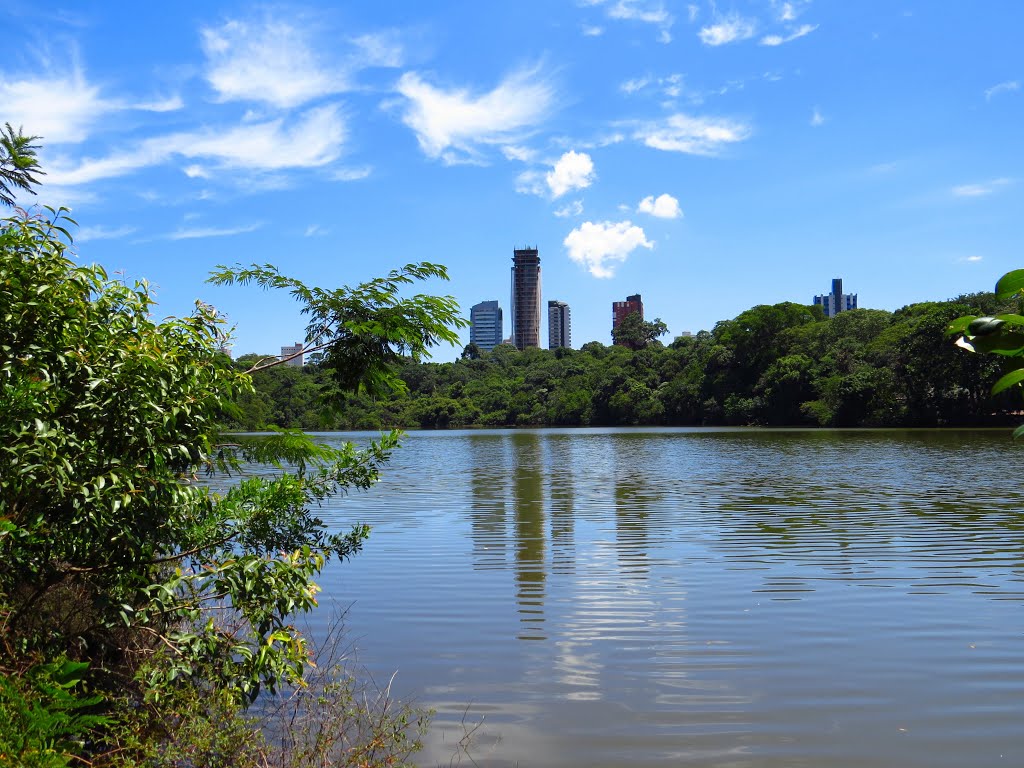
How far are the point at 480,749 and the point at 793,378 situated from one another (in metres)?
73.9

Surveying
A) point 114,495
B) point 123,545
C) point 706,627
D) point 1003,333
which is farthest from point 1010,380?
point 706,627

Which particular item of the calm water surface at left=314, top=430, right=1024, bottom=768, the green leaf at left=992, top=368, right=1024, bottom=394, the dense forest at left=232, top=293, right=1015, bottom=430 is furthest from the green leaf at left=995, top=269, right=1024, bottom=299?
the dense forest at left=232, top=293, right=1015, bottom=430

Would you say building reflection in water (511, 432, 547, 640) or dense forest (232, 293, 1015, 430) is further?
dense forest (232, 293, 1015, 430)

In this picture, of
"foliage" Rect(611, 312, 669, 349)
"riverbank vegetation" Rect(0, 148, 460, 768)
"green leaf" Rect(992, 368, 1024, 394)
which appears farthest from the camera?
"foliage" Rect(611, 312, 669, 349)

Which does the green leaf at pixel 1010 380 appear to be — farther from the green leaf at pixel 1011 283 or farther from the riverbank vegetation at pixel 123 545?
the riverbank vegetation at pixel 123 545

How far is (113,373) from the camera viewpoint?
4148mm

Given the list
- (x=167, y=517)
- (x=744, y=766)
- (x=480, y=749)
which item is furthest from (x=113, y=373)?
(x=744, y=766)

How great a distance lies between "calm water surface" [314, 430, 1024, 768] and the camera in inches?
216

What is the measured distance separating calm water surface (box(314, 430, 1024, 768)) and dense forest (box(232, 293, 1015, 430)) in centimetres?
1170

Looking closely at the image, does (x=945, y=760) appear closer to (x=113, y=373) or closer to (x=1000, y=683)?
(x=1000, y=683)

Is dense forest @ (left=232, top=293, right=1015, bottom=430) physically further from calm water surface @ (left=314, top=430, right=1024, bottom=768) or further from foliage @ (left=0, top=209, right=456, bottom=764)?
foliage @ (left=0, top=209, right=456, bottom=764)

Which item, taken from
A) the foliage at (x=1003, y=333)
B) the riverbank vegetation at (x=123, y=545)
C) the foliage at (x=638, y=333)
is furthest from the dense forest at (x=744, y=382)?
the foliage at (x=1003, y=333)

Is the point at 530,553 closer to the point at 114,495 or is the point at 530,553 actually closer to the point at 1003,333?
the point at 114,495

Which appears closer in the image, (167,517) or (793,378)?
(167,517)
